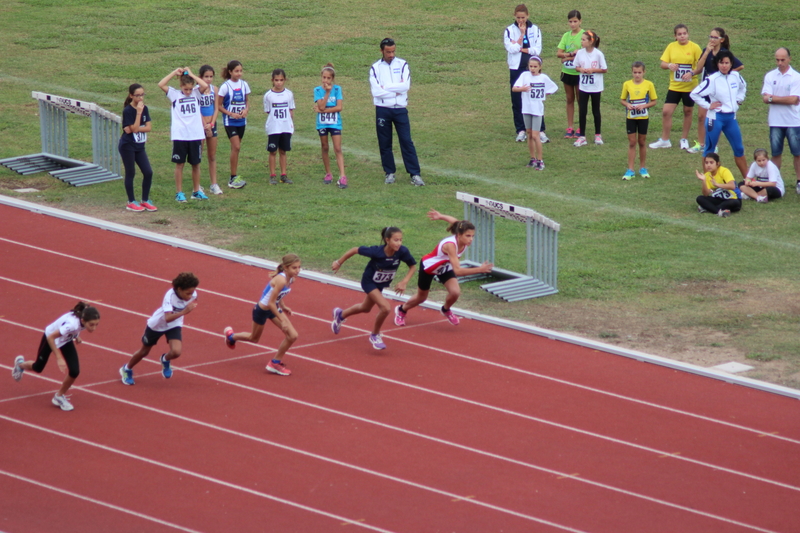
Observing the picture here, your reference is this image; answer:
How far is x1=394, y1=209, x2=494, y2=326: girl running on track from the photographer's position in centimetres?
1080

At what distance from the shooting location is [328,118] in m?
15.5

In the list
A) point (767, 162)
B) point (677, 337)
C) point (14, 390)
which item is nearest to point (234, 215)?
point (14, 390)

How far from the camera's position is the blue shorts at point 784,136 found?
15.4 metres

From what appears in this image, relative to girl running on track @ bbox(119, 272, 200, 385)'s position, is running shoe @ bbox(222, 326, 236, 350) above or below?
below

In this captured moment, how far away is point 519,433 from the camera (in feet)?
29.6

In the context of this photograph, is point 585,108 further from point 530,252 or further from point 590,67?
point 530,252

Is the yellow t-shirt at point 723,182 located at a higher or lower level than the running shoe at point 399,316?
higher

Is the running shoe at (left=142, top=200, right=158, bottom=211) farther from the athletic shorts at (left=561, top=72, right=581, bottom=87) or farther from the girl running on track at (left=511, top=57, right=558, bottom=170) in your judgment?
the athletic shorts at (left=561, top=72, right=581, bottom=87)

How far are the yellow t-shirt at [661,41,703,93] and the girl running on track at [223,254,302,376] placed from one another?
31.4 feet

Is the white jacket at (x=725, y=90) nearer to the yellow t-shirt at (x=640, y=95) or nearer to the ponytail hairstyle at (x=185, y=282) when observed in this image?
the yellow t-shirt at (x=640, y=95)

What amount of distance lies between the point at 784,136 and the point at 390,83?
19.1ft

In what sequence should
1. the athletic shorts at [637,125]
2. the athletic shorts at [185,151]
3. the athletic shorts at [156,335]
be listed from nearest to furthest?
1. the athletic shorts at [156,335]
2. the athletic shorts at [185,151]
3. the athletic shorts at [637,125]

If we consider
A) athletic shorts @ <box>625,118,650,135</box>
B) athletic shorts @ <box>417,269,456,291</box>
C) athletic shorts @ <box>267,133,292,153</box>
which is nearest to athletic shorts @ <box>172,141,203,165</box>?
athletic shorts @ <box>267,133,292,153</box>

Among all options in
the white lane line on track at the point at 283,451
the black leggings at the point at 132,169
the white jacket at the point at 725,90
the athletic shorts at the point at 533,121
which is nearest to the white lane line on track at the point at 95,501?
the white lane line on track at the point at 283,451
